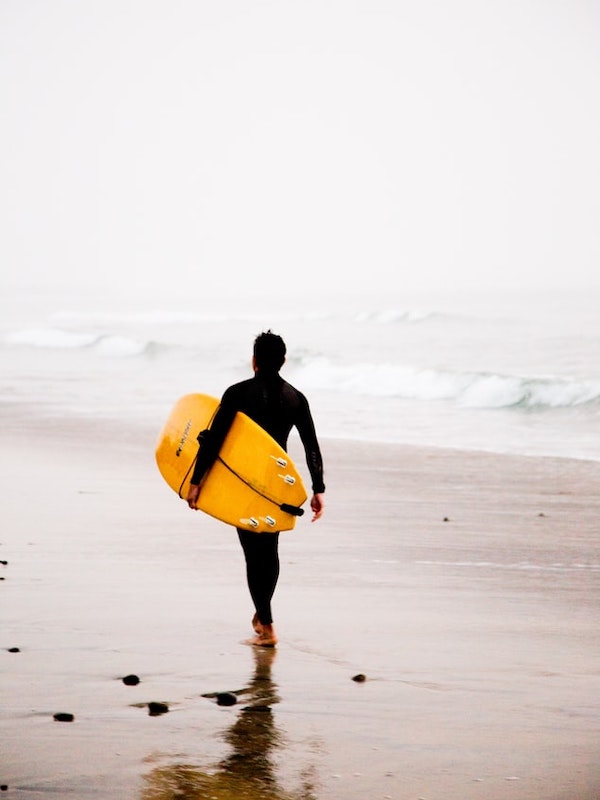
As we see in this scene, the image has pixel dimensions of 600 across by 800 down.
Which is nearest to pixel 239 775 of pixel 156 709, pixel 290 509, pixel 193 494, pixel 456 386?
pixel 156 709

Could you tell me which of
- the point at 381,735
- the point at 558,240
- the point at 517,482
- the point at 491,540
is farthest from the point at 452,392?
the point at 558,240

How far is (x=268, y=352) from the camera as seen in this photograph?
201 inches

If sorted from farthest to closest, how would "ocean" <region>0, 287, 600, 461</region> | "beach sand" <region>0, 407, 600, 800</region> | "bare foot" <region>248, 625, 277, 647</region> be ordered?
"ocean" <region>0, 287, 600, 461</region>, "bare foot" <region>248, 625, 277, 647</region>, "beach sand" <region>0, 407, 600, 800</region>

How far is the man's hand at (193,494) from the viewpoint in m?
5.25

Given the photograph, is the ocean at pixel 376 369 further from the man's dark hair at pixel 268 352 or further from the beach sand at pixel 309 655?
the man's dark hair at pixel 268 352

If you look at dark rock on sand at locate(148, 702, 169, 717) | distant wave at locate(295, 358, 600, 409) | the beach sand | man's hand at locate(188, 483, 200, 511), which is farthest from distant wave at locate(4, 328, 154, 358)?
dark rock on sand at locate(148, 702, 169, 717)

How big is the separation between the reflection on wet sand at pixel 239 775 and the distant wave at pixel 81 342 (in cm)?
3382

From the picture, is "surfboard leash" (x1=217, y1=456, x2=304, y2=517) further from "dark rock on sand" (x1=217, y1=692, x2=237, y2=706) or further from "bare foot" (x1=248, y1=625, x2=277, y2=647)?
"dark rock on sand" (x1=217, y1=692, x2=237, y2=706)

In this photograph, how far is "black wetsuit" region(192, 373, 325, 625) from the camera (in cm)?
516

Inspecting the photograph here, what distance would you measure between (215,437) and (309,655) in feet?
3.28

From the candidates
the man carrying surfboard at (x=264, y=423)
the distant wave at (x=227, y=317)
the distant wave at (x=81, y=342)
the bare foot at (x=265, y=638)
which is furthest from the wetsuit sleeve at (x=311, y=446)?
the distant wave at (x=227, y=317)

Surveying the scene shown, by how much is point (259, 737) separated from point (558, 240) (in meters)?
114

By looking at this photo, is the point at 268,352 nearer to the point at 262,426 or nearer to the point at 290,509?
the point at 262,426

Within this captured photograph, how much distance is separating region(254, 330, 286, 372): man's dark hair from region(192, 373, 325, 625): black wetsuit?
0.21 ft
